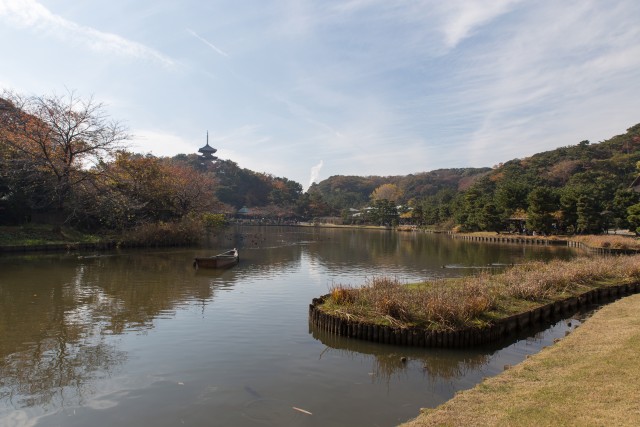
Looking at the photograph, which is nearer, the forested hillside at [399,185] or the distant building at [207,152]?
the distant building at [207,152]

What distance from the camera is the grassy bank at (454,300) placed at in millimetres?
10852

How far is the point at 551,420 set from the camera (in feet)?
17.9

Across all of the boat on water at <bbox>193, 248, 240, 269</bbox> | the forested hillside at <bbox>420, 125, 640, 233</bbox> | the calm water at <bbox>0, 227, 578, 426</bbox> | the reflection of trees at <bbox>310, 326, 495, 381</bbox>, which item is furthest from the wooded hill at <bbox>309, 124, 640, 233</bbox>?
the calm water at <bbox>0, 227, 578, 426</bbox>

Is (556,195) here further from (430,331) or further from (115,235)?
(430,331)

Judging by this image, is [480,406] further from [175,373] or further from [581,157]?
[581,157]

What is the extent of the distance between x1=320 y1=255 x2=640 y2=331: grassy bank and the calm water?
0.81 metres

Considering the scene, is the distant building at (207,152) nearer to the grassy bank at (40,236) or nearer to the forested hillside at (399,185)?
the forested hillside at (399,185)

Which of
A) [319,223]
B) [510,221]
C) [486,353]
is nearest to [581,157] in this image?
[510,221]

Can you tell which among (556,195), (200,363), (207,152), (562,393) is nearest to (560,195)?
(556,195)

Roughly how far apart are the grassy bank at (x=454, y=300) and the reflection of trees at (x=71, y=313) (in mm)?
5792

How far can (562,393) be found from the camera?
6.37 metres

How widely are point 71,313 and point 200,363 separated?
20.6ft

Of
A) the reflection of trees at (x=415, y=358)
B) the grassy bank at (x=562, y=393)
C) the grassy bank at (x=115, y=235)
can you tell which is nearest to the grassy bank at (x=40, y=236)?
the grassy bank at (x=115, y=235)

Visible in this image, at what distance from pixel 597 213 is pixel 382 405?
4675 cm
